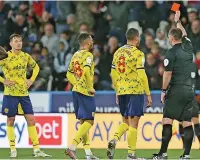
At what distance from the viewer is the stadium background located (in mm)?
19906

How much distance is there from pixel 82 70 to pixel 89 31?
335 inches

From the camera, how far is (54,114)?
17.4m

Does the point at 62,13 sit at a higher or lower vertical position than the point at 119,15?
higher

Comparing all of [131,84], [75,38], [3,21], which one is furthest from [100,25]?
[131,84]

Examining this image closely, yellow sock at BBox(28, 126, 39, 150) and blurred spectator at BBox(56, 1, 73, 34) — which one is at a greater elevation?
blurred spectator at BBox(56, 1, 73, 34)

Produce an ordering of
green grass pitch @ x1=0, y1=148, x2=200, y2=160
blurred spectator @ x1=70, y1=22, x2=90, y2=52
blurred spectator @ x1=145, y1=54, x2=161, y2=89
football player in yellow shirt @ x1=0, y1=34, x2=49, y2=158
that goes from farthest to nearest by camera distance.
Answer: blurred spectator @ x1=70, y1=22, x2=90, y2=52 → blurred spectator @ x1=145, y1=54, x2=161, y2=89 → football player in yellow shirt @ x1=0, y1=34, x2=49, y2=158 → green grass pitch @ x1=0, y1=148, x2=200, y2=160

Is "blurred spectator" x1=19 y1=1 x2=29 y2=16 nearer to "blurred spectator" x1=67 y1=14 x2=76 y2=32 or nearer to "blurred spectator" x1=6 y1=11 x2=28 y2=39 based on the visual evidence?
"blurred spectator" x1=6 y1=11 x2=28 y2=39

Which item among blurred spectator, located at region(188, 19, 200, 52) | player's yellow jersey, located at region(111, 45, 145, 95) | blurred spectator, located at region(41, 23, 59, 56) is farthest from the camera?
blurred spectator, located at region(41, 23, 59, 56)

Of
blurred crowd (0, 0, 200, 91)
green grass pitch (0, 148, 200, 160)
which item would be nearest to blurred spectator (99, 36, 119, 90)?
blurred crowd (0, 0, 200, 91)

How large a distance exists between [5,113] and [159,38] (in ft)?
24.0

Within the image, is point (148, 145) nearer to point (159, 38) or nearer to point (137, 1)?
point (159, 38)

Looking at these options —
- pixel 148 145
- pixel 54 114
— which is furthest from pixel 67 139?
pixel 148 145

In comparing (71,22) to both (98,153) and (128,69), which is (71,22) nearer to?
(98,153)

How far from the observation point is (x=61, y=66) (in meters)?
21.4
